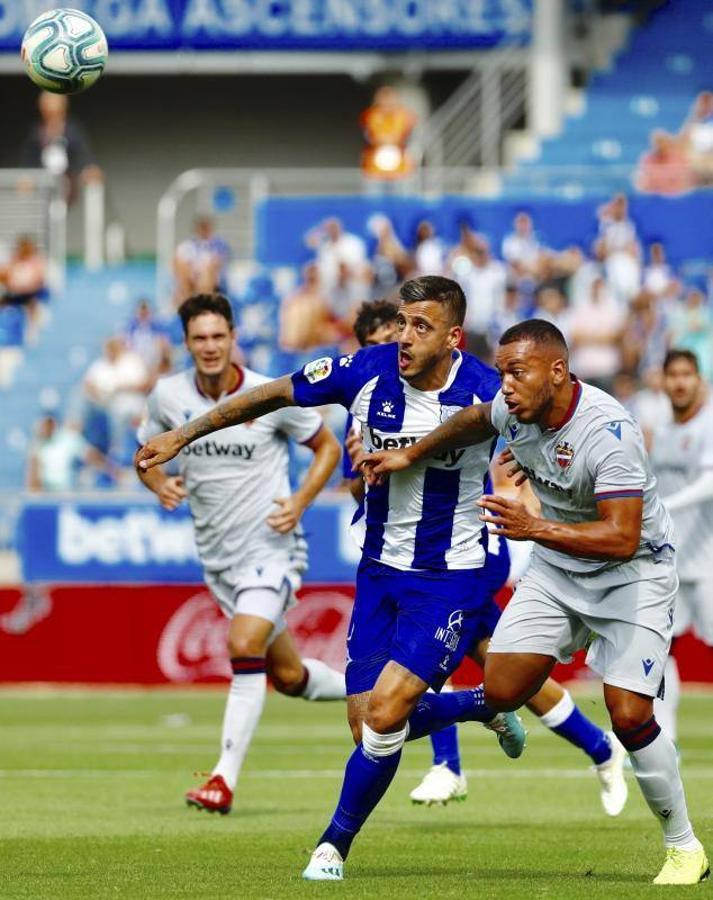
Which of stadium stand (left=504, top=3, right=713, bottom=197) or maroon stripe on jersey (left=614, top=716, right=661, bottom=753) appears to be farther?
stadium stand (left=504, top=3, right=713, bottom=197)

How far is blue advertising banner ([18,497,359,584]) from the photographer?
20.0m

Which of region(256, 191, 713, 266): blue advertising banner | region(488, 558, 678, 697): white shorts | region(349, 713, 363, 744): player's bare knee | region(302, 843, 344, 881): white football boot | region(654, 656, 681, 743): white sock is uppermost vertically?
region(256, 191, 713, 266): blue advertising banner

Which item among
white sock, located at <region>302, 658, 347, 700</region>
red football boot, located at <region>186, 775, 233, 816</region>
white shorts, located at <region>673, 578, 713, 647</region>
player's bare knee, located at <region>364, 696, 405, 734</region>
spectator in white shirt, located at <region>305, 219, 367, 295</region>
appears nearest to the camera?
player's bare knee, located at <region>364, 696, 405, 734</region>

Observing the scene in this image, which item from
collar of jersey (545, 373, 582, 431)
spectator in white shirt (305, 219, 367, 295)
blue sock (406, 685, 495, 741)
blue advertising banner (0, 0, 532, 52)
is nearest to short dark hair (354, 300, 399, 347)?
blue sock (406, 685, 495, 741)

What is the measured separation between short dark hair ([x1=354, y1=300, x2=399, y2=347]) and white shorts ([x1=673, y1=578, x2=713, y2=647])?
360 cm

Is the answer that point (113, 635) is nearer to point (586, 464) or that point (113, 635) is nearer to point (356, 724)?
point (356, 724)

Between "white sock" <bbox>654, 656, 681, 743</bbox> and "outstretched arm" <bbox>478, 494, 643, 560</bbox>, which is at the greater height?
"outstretched arm" <bbox>478, 494, 643, 560</bbox>

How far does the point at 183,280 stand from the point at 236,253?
3.31 metres

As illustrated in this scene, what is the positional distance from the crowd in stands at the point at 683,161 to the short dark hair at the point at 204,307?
52.0 feet

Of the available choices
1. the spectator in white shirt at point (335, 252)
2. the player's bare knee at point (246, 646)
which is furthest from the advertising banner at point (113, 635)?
the player's bare knee at point (246, 646)

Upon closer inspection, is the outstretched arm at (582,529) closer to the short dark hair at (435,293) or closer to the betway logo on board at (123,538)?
the short dark hair at (435,293)

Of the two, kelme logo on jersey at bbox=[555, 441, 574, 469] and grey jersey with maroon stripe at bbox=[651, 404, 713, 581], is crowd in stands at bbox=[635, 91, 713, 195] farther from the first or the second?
kelme logo on jersey at bbox=[555, 441, 574, 469]

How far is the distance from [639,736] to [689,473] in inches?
207

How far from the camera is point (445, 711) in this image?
8359mm
